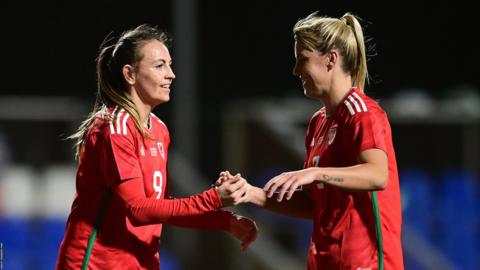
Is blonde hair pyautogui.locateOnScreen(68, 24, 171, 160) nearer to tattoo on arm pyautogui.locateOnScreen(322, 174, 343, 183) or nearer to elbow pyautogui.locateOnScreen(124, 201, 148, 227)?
elbow pyautogui.locateOnScreen(124, 201, 148, 227)

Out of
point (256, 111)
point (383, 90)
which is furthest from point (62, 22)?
point (383, 90)

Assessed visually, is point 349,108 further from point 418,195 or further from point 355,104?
point 418,195

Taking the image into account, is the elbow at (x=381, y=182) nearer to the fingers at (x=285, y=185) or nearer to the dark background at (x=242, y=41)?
the fingers at (x=285, y=185)

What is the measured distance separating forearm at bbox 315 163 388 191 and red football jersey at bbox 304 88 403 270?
57mm

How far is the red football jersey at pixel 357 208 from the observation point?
12.3ft

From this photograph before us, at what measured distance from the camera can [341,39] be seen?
3910 millimetres

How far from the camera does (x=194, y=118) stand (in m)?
9.90

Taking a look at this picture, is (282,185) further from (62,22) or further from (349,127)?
(62,22)

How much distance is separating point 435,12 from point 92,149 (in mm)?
7096

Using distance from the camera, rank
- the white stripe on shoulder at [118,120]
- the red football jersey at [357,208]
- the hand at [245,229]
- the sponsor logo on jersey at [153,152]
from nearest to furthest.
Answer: the red football jersey at [357,208]
the white stripe on shoulder at [118,120]
the sponsor logo on jersey at [153,152]
the hand at [245,229]

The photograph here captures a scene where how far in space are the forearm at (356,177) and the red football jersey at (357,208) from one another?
57 mm

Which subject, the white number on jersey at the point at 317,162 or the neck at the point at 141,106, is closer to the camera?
the white number on jersey at the point at 317,162

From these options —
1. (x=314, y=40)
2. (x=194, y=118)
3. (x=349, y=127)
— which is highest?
(x=314, y=40)

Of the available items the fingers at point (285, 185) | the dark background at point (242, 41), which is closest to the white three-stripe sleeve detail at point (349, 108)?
the fingers at point (285, 185)
